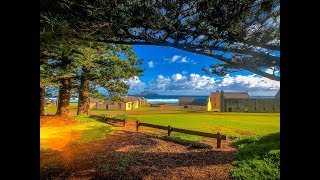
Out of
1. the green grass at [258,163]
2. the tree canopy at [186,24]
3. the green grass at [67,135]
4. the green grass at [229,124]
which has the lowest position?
the green grass at [229,124]

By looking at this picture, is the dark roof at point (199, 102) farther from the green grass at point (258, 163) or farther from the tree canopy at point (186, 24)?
the tree canopy at point (186, 24)

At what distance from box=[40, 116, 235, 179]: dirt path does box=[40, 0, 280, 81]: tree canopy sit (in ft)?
10.7

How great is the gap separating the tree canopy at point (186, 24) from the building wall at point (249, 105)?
29270 millimetres

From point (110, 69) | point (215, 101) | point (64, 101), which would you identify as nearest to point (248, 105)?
point (215, 101)

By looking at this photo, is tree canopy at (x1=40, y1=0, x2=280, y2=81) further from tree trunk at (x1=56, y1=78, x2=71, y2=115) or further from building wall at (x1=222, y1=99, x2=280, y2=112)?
building wall at (x1=222, y1=99, x2=280, y2=112)

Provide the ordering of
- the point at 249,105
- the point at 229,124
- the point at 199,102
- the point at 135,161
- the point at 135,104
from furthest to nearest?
the point at 135,104 < the point at 199,102 < the point at 249,105 < the point at 229,124 < the point at 135,161

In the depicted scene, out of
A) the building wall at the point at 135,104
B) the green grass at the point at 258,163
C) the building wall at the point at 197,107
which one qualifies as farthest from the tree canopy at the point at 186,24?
the building wall at the point at 135,104

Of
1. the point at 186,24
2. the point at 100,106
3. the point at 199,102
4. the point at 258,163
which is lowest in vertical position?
the point at 258,163

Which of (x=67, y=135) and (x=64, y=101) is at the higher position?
(x=64, y=101)

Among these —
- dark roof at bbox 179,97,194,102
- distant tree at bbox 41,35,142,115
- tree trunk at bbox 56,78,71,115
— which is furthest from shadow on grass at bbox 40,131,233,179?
dark roof at bbox 179,97,194,102

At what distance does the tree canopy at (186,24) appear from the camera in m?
4.58

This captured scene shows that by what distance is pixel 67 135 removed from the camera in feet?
42.9

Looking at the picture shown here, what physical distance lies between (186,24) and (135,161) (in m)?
4.67

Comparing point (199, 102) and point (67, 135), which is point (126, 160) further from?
point (199, 102)
